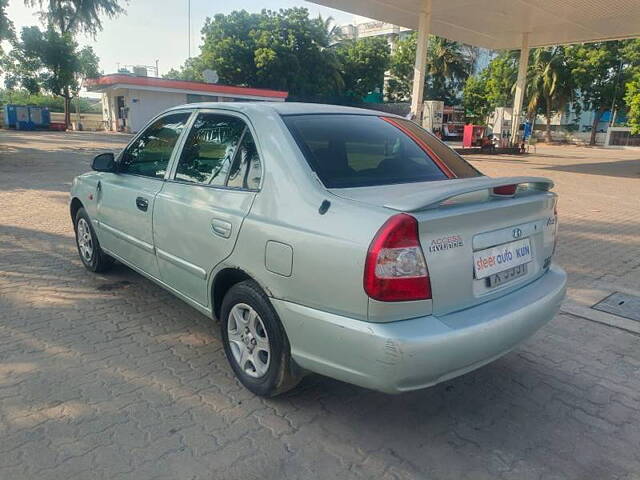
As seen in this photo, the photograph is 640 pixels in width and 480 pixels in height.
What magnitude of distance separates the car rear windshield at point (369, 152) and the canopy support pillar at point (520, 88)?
23.0m

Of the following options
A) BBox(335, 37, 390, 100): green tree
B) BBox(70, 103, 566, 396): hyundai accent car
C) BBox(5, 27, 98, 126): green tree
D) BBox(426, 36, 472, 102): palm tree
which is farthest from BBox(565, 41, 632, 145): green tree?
BBox(70, 103, 566, 396): hyundai accent car

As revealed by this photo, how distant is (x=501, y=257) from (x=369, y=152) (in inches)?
→ 42.6

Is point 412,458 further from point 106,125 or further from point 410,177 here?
point 106,125

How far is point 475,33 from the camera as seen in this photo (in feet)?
74.6

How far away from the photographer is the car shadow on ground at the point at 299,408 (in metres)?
2.42

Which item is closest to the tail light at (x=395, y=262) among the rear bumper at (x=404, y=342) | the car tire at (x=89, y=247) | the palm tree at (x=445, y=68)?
the rear bumper at (x=404, y=342)

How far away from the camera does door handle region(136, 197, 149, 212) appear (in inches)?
143

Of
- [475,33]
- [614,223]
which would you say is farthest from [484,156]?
[614,223]

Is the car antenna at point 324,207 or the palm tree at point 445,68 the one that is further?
the palm tree at point 445,68

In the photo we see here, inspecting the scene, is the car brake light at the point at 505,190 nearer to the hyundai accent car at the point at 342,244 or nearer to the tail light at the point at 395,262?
the hyundai accent car at the point at 342,244

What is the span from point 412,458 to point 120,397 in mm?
1706

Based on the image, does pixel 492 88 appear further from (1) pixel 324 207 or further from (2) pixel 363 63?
(1) pixel 324 207

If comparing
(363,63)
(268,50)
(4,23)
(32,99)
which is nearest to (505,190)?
(4,23)

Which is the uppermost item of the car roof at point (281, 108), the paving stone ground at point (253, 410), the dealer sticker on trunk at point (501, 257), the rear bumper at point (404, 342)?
the car roof at point (281, 108)
